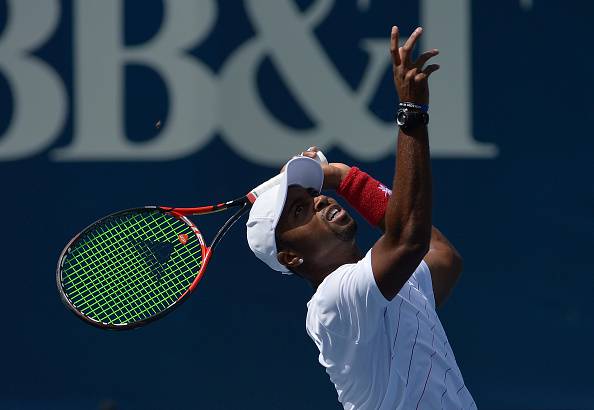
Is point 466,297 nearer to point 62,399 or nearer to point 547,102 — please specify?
point 547,102

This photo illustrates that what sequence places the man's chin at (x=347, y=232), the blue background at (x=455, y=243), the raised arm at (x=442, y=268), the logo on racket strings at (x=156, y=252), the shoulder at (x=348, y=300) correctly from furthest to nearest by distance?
the blue background at (x=455, y=243) → the logo on racket strings at (x=156, y=252) → the raised arm at (x=442, y=268) → the man's chin at (x=347, y=232) → the shoulder at (x=348, y=300)

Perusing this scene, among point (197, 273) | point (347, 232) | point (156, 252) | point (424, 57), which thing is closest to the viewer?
point (424, 57)

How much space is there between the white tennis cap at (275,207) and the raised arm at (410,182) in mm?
456

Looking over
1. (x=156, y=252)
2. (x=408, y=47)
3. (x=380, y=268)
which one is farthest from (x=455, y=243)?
(x=408, y=47)

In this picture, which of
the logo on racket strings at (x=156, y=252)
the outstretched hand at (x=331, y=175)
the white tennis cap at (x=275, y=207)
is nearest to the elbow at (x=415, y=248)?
the white tennis cap at (x=275, y=207)

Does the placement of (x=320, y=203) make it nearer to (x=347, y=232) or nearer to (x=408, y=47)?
(x=347, y=232)

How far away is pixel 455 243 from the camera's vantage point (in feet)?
17.3

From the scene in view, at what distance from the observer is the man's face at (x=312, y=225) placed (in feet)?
10.3

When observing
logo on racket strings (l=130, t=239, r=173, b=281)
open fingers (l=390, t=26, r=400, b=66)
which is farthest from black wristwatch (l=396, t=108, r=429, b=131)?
logo on racket strings (l=130, t=239, r=173, b=281)

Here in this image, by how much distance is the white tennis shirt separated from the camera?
9.73 feet

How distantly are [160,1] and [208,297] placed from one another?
50.4 inches

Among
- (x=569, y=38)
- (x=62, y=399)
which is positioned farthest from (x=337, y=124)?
(x=62, y=399)

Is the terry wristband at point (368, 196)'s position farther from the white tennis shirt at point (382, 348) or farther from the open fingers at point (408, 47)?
the open fingers at point (408, 47)

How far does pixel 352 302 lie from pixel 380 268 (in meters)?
0.14
